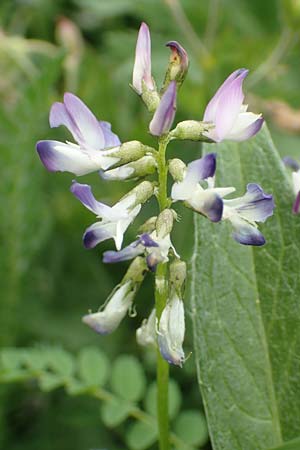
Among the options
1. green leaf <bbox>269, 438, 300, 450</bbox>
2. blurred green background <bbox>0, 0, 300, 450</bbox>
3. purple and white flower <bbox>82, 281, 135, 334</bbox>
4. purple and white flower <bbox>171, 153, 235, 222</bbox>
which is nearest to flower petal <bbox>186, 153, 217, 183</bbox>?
purple and white flower <bbox>171, 153, 235, 222</bbox>

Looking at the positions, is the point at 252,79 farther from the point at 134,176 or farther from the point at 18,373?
the point at 134,176

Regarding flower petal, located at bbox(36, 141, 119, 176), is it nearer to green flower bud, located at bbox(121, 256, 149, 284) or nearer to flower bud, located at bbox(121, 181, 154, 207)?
flower bud, located at bbox(121, 181, 154, 207)

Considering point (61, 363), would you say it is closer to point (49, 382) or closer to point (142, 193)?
point (49, 382)

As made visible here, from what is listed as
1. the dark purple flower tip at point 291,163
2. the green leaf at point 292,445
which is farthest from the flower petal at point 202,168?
the dark purple flower tip at point 291,163

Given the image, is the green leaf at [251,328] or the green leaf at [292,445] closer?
the green leaf at [292,445]

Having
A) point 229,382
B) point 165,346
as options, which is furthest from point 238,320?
point 165,346

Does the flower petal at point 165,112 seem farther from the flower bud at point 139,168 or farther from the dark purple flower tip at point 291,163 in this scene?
the dark purple flower tip at point 291,163
